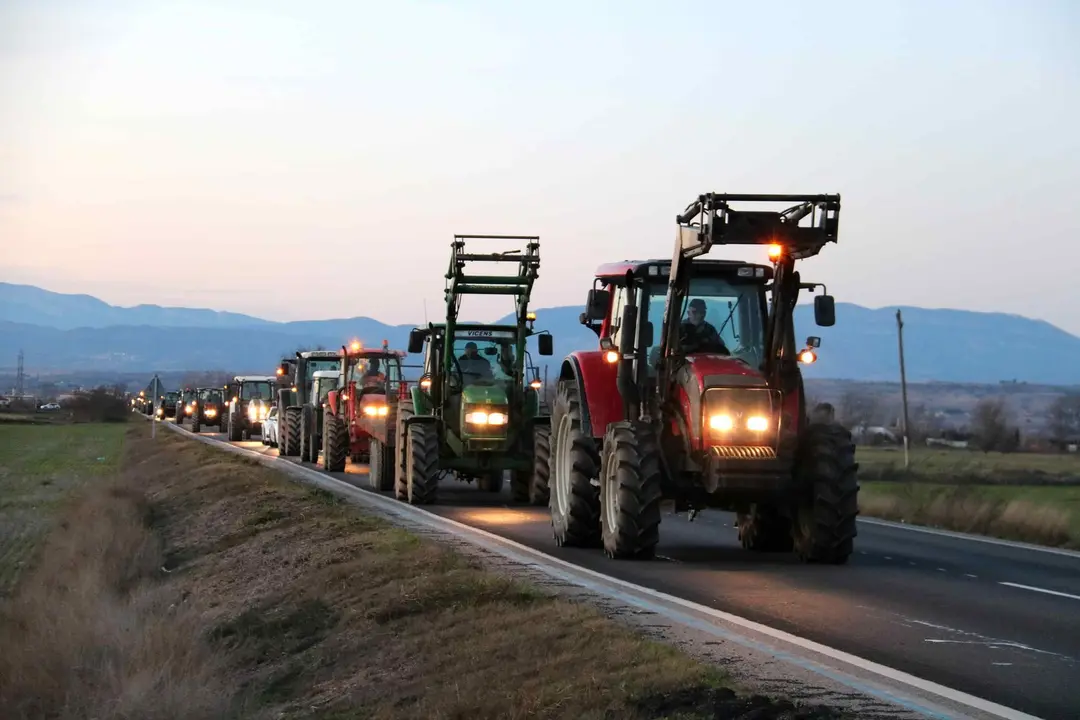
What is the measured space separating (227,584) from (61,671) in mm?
4887

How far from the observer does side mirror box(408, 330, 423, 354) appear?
25781mm

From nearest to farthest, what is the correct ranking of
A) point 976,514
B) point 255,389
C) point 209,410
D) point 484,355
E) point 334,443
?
1. point 976,514
2. point 484,355
3. point 334,443
4. point 255,389
5. point 209,410

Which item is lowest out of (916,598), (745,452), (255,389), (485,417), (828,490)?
(916,598)

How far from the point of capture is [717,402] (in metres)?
14.9

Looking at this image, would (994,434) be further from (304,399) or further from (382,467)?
(382,467)

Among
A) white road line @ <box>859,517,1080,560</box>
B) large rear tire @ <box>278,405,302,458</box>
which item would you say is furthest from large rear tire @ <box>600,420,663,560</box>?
large rear tire @ <box>278,405,302,458</box>

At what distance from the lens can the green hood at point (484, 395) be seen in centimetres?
2523

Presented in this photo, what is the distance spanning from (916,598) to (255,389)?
51518 millimetres

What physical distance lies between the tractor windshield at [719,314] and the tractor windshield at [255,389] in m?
47.8

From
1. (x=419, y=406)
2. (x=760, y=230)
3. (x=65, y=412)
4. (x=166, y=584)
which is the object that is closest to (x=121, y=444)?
(x=419, y=406)

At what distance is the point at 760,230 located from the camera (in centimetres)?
1482

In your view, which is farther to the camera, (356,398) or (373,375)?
(373,375)

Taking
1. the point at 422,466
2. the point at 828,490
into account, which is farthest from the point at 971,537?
the point at 422,466

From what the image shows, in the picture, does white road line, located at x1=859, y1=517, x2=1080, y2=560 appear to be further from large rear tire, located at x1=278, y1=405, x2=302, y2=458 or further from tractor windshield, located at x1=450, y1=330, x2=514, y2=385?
large rear tire, located at x1=278, y1=405, x2=302, y2=458
